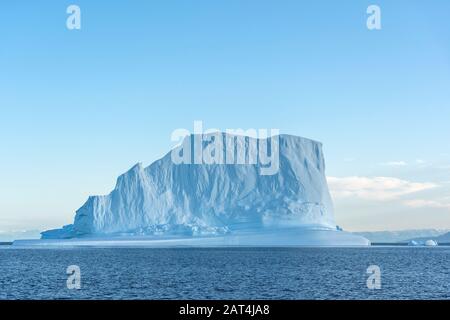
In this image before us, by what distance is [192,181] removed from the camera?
89062 millimetres

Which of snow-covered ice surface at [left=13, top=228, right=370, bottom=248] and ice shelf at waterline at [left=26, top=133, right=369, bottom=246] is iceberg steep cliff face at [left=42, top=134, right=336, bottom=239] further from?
snow-covered ice surface at [left=13, top=228, right=370, bottom=248]

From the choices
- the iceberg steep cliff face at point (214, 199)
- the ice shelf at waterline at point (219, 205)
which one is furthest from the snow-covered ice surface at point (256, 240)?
the iceberg steep cliff face at point (214, 199)

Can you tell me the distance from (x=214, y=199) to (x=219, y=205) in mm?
1486

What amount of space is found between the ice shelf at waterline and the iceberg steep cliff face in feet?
0.49

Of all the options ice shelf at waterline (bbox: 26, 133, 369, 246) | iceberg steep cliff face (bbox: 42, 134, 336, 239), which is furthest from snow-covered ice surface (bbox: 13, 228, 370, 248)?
iceberg steep cliff face (bbox: 42, 134, 336, 239)

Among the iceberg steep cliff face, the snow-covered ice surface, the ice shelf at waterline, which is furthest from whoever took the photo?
the iceberg steep cliff face

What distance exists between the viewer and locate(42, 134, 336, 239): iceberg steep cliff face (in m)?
81.1

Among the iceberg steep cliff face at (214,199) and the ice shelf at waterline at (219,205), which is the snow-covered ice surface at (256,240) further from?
the iceberg steep cliff face at (214,199)

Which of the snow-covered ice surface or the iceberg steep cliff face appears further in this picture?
the iceberg steep cliff face

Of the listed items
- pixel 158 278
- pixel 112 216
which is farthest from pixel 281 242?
pixel 158 278

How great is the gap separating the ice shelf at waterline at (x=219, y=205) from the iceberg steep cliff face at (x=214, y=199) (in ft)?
0.49
